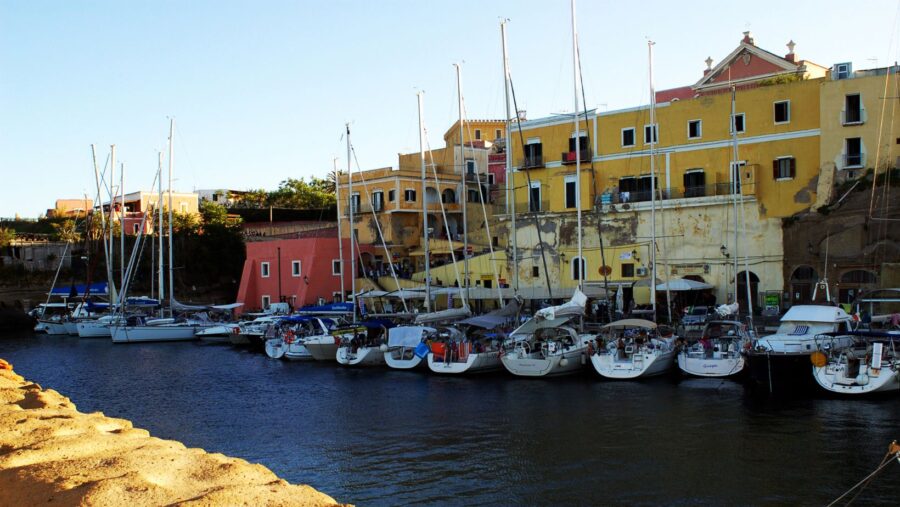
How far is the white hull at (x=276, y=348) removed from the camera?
129 ft

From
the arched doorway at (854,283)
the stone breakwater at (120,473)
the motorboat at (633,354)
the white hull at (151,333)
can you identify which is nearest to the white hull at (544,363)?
the motorboat at (633,354)

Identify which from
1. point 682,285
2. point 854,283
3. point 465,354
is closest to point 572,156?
point 682,285

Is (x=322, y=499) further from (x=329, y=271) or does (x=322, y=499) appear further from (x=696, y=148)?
(x=329, y=271)

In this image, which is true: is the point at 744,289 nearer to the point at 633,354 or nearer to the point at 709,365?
the point at 709,365

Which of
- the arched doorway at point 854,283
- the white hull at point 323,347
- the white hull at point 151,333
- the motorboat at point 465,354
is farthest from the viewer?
the white hull at point 151,333

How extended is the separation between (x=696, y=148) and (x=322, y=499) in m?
38.3

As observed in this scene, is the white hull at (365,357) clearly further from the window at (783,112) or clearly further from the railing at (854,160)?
the railing at (854,160)

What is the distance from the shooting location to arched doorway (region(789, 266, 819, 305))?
38.5m

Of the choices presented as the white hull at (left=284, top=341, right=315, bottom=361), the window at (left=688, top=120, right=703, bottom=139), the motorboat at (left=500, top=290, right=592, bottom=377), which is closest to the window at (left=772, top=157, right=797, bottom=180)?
the window at (left=688, top=120, right=703, bottom=139)

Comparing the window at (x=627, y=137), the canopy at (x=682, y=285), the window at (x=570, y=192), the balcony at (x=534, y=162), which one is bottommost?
the canopy at (x=682, y=285)

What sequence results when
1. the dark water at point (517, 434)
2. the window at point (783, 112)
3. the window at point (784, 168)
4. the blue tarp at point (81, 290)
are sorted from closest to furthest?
the dark water at point (517, 434), the window at point (784, 168), the window at point (783, 112), the blue tarp at point (81, 290)

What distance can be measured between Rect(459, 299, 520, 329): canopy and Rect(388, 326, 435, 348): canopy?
1.77 m

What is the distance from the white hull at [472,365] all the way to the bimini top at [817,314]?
1037cm

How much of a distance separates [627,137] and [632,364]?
19.0m
